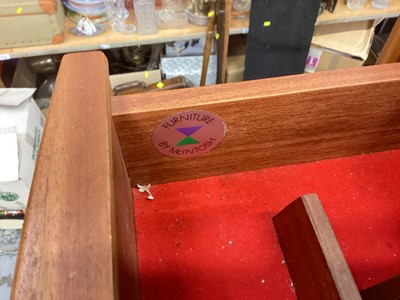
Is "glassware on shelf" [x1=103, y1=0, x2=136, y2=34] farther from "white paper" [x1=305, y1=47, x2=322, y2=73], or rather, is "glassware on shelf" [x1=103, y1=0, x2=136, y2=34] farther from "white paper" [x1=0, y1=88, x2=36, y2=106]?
"white paper" [x1=305, y1=47, x2=322, y2=73]

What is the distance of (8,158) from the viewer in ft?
2.97

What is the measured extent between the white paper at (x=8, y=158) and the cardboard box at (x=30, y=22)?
0.38 m

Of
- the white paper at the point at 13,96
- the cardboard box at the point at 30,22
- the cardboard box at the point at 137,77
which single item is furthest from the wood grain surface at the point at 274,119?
the cardboard box at the point at 137,77

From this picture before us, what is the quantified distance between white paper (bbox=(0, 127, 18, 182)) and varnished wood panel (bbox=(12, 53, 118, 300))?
0.63 metres

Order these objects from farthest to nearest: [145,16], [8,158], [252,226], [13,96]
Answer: [145,16] < [13,96] < [8,158] < [252,226]

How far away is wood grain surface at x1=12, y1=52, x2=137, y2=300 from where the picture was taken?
240mm

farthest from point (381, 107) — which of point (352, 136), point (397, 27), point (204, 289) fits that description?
point (397, 27)

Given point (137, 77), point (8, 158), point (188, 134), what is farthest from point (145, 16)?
point (188, 134)

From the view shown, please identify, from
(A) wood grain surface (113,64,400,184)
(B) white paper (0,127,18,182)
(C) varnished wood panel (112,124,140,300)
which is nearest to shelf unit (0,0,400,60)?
(B) white paper (0,127,18,182)

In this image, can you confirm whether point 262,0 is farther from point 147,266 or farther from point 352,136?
point 147,266

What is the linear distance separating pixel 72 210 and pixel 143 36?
1023 millimetres

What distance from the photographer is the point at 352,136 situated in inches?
24.2

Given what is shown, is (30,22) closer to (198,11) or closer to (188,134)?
(198,11)

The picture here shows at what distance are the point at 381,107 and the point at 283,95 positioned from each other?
0.20 metres
